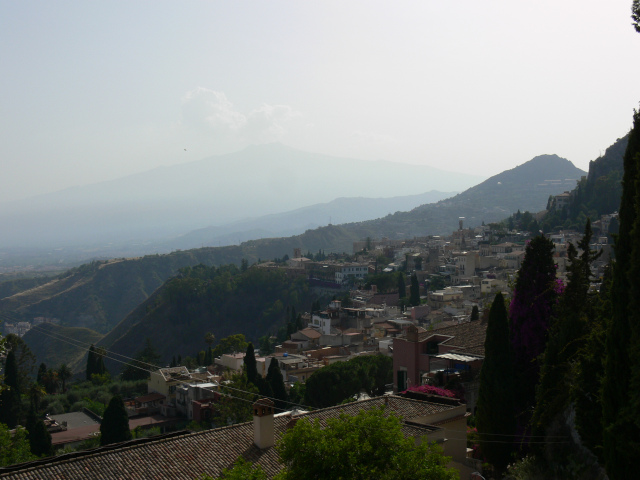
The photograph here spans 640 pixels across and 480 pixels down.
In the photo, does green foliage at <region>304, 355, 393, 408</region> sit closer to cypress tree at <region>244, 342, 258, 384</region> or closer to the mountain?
cypress tree at <region>244, 342, 258, 384</region>

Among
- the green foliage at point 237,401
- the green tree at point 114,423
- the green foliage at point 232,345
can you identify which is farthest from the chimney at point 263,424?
the green foliage at point 232,345

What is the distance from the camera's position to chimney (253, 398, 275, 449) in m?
13.0

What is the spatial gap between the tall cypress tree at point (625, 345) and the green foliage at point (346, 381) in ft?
67.8

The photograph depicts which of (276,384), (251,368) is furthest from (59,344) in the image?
(276,384)

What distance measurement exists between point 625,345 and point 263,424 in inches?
305

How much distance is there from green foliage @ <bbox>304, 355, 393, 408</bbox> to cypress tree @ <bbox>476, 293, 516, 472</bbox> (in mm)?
14174

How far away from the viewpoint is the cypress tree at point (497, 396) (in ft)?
45.8

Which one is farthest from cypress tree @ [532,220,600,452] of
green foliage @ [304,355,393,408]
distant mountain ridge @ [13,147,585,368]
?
distant mountain ridge @ [13,147,585,368]

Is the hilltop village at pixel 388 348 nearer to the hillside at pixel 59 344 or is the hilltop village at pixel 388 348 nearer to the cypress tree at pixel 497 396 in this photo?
the cypress tree at pixel 497 396

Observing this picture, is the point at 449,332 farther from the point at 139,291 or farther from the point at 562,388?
the point at 139,291

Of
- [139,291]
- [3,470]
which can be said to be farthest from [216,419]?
[139,291]

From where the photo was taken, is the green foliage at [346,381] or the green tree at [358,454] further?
the green foliage at [346,381]

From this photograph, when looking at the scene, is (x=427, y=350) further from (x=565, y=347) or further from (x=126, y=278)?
(x=126, y=278)

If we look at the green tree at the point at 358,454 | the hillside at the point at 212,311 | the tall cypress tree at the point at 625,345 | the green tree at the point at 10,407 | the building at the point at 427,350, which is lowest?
the hillside at the point at 212,311
